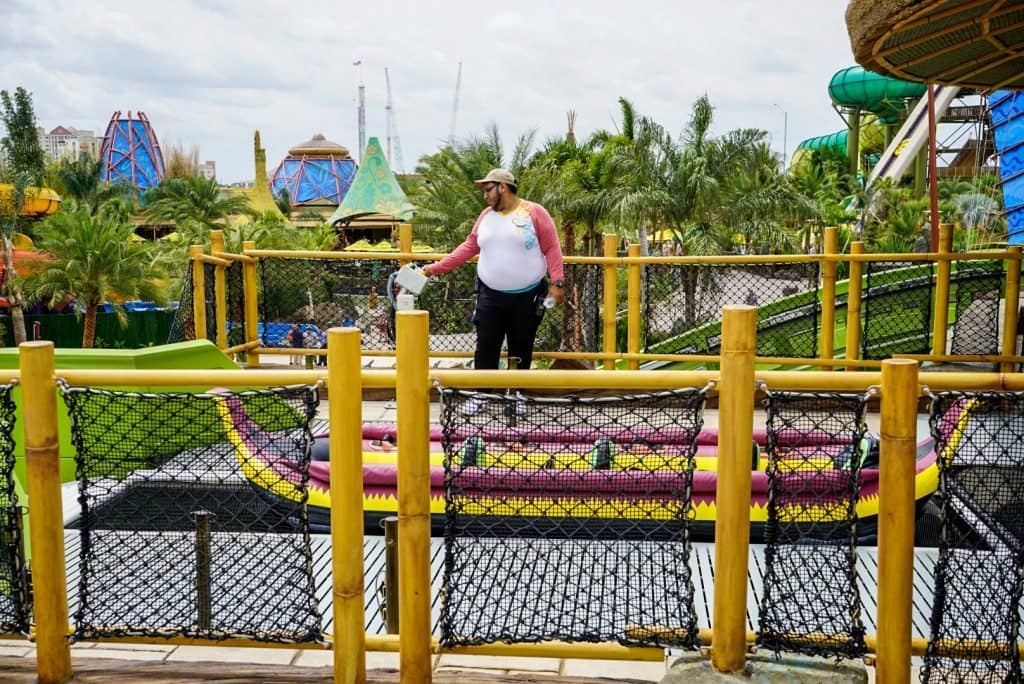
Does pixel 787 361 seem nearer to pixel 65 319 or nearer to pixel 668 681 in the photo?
pixel 668 681

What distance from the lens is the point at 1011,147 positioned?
1080cm

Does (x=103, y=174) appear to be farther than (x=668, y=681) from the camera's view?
Yes

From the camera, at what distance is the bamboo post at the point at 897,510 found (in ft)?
8.71

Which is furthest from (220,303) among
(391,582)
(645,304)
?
(391,582)

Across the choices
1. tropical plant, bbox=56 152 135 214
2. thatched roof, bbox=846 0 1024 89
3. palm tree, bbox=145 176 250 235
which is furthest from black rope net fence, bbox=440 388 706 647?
tropical plant, bbox=56 152 135 214

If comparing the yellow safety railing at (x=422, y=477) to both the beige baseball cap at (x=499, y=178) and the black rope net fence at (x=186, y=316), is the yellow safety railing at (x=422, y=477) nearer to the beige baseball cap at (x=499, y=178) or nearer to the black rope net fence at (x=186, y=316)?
the beige baseball cap at (x=499, y=178)

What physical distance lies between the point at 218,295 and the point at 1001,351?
6427 mm

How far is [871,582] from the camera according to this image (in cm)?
401

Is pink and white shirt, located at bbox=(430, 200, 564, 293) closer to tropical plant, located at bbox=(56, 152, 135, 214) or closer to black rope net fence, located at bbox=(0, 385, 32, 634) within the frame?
black rope net fence, located at bbox=(0, 385, 32, 634)

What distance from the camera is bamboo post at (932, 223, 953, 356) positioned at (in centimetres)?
795

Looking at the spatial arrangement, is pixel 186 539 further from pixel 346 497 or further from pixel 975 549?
pixel 975 549

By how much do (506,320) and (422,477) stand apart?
3.60 m

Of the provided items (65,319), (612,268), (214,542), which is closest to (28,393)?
(214,542)

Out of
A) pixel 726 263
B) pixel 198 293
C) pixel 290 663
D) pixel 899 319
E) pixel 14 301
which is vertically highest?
pixel 726 263
